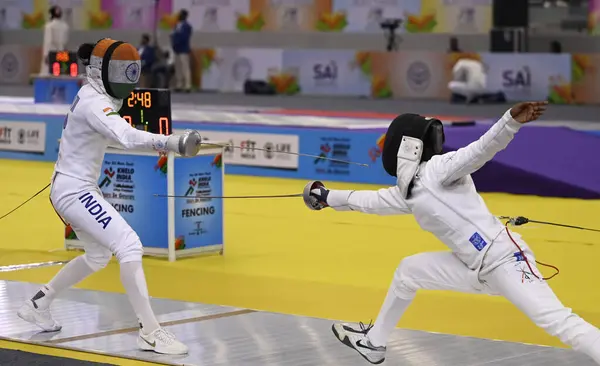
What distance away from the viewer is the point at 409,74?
875 inches

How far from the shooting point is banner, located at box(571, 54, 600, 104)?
2019 centimetres

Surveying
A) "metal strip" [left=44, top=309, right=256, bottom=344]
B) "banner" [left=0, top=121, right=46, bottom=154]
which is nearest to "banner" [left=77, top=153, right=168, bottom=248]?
"metal strip" [left=44, top=309, right=256, bottom=344]

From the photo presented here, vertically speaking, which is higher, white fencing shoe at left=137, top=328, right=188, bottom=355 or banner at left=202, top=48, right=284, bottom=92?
banner at left=202, top=48, right=284, bottom=92

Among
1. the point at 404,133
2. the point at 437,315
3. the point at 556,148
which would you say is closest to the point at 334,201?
the point at 404,133

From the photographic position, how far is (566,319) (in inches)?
191

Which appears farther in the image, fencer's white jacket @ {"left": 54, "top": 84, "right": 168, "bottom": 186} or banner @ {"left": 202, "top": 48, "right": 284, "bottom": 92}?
banner @ {"left": 202, "top": 48, "right": 284, "bottom": 92}

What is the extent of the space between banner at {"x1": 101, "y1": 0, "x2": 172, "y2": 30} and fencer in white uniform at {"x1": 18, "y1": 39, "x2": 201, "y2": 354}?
69.9ft

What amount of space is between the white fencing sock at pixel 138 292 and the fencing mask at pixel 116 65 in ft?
3.28

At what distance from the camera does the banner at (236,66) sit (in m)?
23.7

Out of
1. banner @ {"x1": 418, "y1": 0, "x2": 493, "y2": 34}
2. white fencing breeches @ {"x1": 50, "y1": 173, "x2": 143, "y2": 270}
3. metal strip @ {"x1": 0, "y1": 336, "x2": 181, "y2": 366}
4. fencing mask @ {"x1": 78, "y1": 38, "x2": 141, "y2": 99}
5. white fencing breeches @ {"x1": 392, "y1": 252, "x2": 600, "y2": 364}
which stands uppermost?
banner @ {"x1": 418, "y1": 0, "x2": 493, "y2": 34}

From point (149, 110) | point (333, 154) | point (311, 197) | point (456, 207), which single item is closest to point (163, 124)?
point (149, 110)

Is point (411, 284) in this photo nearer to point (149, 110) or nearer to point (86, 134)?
point (86, 134)

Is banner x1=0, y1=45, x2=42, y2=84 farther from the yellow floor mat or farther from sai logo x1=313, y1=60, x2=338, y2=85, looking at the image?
the yellow floor mat

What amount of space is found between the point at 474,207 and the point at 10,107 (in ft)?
39.5
